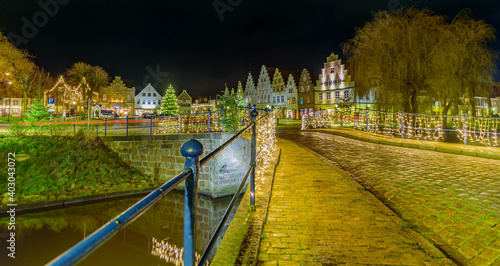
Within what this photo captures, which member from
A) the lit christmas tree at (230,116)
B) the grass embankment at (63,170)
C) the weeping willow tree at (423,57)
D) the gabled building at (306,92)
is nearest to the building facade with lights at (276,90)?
the gabled building at (306,92)

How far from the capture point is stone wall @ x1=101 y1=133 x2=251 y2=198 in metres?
11.6

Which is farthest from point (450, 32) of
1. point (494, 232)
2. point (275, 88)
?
point (275, 88)

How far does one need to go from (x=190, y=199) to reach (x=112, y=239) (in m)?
7.11

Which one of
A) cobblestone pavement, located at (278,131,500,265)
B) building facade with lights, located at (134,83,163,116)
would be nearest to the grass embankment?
cobblestone pavement, located at (278,131,500,265)

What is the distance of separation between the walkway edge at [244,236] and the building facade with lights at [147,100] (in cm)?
6064

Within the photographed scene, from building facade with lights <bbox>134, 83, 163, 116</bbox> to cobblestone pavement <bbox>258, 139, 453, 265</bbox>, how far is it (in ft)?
198

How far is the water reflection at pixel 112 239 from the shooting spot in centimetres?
740

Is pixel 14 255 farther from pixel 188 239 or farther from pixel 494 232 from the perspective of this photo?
pixel 494 232

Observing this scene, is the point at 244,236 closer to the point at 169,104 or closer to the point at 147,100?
the point at 169,104

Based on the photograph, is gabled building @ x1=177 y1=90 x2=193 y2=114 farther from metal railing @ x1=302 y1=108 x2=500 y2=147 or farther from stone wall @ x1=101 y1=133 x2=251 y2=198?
stone wall @ x1=101 y1=133 x2=251 y2=198

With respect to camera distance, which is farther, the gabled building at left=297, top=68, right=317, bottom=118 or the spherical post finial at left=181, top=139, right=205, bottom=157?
the gabled building at left=297, top=68, right=317, bottom=118

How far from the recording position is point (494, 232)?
3.27 meters

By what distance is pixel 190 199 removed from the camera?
4.70ft

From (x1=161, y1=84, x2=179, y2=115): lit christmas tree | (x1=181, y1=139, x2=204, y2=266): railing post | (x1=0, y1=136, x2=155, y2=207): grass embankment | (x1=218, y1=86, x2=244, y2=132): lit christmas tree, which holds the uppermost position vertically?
(x1=161, y1=84, x2=179, y2=115): lit christmas tree
